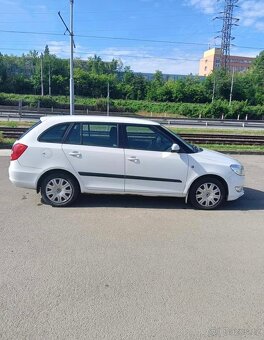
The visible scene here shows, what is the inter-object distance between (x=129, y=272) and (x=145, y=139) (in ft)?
8.75

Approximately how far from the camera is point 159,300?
3.08 meters

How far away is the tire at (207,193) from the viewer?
5.71 meters

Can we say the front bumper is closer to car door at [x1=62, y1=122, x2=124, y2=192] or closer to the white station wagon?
the white station wagon

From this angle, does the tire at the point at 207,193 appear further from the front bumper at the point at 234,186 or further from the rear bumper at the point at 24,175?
the rear bumper at the point at 24,175

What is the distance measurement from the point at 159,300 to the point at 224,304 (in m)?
0.61

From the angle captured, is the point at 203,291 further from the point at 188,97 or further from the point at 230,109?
the point at 188,97

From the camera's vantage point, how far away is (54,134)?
220 inches

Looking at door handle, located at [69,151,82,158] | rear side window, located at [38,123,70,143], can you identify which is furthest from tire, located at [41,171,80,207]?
rear side window, located at [38,123,70,143]

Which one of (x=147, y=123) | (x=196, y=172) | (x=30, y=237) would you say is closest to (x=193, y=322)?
(x=30, y=237)

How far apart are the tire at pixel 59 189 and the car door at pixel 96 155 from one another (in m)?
0.22

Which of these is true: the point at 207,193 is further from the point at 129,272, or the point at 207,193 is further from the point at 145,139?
the point at 129,272

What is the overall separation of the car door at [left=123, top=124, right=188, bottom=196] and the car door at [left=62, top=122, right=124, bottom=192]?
0.17 m

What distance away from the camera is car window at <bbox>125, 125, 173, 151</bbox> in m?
5.63

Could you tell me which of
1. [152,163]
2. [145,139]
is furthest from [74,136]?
[152,163]
